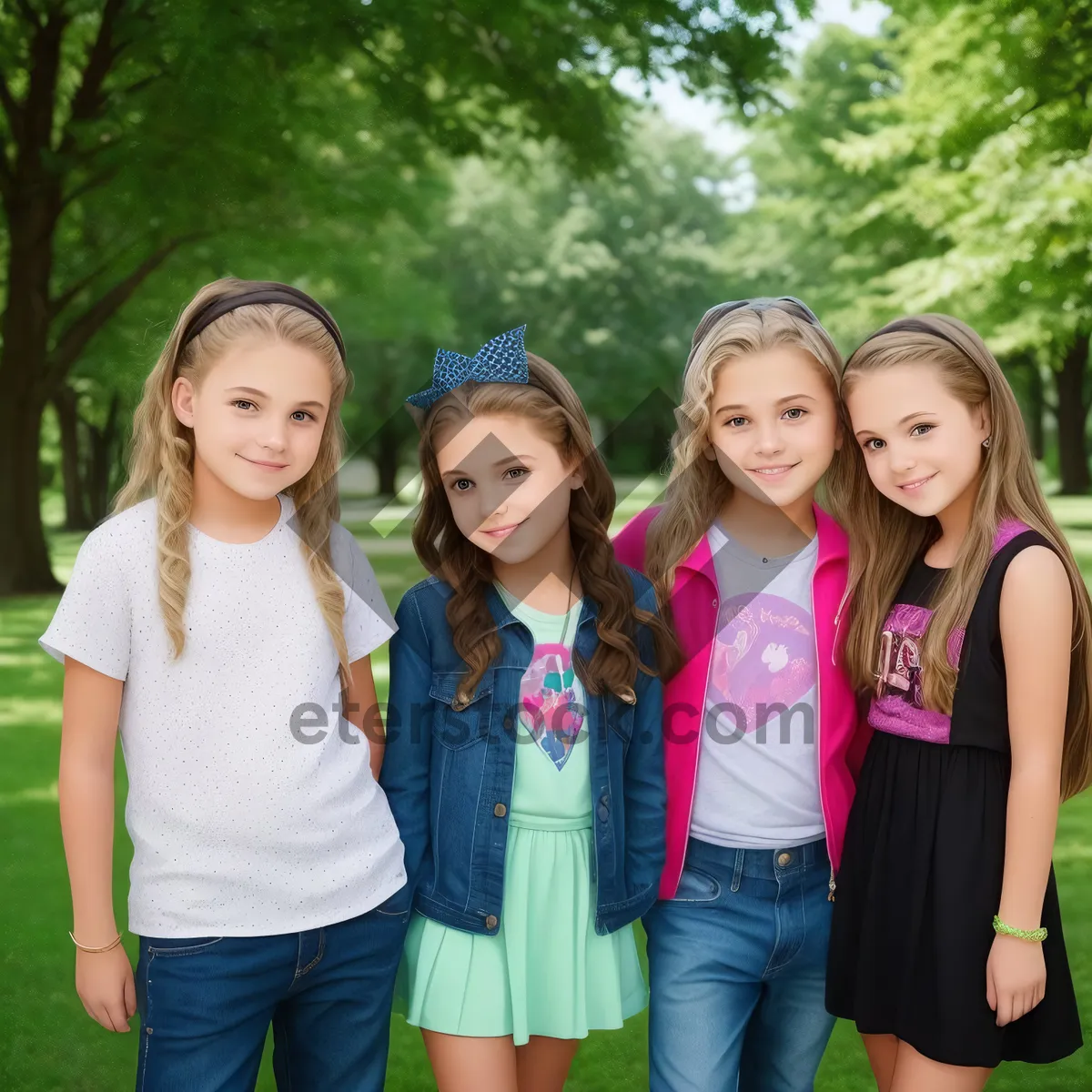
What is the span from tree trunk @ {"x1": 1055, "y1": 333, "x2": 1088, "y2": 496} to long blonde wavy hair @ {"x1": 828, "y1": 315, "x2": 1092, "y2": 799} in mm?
25462

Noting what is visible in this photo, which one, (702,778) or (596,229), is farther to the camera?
(596,229)

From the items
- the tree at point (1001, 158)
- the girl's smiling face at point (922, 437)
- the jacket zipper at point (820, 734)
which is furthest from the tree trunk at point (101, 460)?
the girl's smiling face at point (922, 437)

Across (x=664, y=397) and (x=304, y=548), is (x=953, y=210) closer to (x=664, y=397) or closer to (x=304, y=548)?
(x=664, y=397)

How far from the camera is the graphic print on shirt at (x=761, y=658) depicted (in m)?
2.55

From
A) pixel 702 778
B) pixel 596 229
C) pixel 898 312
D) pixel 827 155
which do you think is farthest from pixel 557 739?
pixel 596 229

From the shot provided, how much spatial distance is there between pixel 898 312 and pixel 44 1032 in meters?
16.5

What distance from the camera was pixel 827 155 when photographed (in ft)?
72.9

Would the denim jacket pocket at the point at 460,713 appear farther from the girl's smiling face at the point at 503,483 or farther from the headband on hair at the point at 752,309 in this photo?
the headband on hair at the point at 752,309

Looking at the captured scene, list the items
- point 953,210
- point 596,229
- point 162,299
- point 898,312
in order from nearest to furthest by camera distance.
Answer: point 162,299 < point 953,210 < point 898,312 < point 596,229

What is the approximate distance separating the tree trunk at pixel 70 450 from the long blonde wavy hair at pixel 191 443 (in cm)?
1928

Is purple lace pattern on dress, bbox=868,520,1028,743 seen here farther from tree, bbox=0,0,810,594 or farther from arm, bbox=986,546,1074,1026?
tree, bbox=0,0,810,594

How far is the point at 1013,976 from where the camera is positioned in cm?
225

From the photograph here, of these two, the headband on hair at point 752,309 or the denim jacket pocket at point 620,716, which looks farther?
the headband on hair at point 752,309

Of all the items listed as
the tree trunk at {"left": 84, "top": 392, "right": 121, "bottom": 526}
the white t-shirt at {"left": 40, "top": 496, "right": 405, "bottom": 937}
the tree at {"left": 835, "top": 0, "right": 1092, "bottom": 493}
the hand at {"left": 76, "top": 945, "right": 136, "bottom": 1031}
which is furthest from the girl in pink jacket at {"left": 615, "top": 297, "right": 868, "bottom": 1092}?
the tree trunk at {"left": 84, "top": 392, "right": 121, "bottom": 526}
